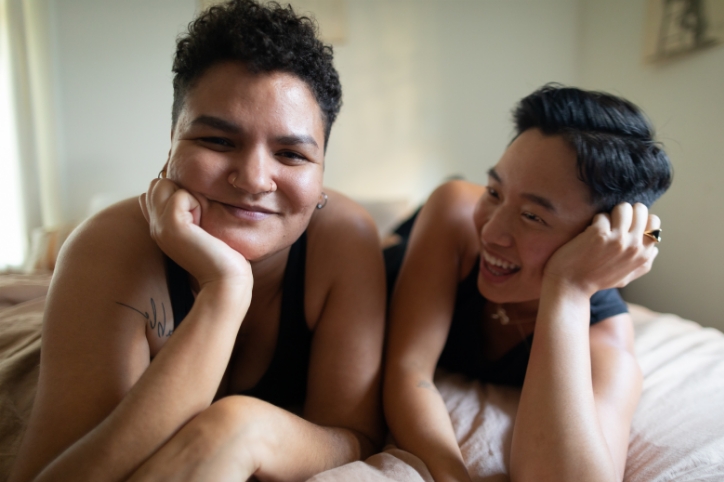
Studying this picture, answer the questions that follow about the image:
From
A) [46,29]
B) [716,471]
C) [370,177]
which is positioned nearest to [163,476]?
[716,471]

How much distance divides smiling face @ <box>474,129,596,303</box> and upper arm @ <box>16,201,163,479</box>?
650 millimetres

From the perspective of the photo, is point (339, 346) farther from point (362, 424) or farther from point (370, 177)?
point (370, 177)

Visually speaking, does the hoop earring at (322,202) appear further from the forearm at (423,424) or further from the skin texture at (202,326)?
the forearm at (423,424)

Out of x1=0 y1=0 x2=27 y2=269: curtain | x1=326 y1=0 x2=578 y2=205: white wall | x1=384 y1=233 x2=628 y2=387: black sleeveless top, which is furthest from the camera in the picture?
x1=326 y1=0 x2=578 y2=205: white wall

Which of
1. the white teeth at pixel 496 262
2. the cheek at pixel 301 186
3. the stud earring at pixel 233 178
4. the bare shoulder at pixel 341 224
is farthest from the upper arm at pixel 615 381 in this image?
the stud earring at pixel 233 178

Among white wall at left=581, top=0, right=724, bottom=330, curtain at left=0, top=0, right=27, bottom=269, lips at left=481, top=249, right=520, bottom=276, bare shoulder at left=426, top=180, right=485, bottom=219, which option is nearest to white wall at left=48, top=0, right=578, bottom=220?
curtain at left=0, top=0, right=27, bottom=269

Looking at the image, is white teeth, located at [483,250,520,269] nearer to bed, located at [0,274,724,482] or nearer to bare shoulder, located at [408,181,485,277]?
bare shoulder, located at [408,181,485,277]

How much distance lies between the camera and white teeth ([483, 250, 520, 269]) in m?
0.94

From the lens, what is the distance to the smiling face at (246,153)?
69cm

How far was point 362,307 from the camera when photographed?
878 mm

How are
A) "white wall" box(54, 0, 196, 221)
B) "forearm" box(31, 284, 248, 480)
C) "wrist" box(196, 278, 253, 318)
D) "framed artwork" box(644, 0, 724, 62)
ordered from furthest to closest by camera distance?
1. "white wall" box(54, 0, 196, 221)
2. "framed artwork" box(644, 0, 724, 62)
3. "wrist" box(196, 278, 253, 318)
4. "forearm" box(31, 284, 248, 480)

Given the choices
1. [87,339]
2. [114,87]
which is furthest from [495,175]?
[114,87]

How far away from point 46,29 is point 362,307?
2.67m

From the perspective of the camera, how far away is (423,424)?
0.78 meters
